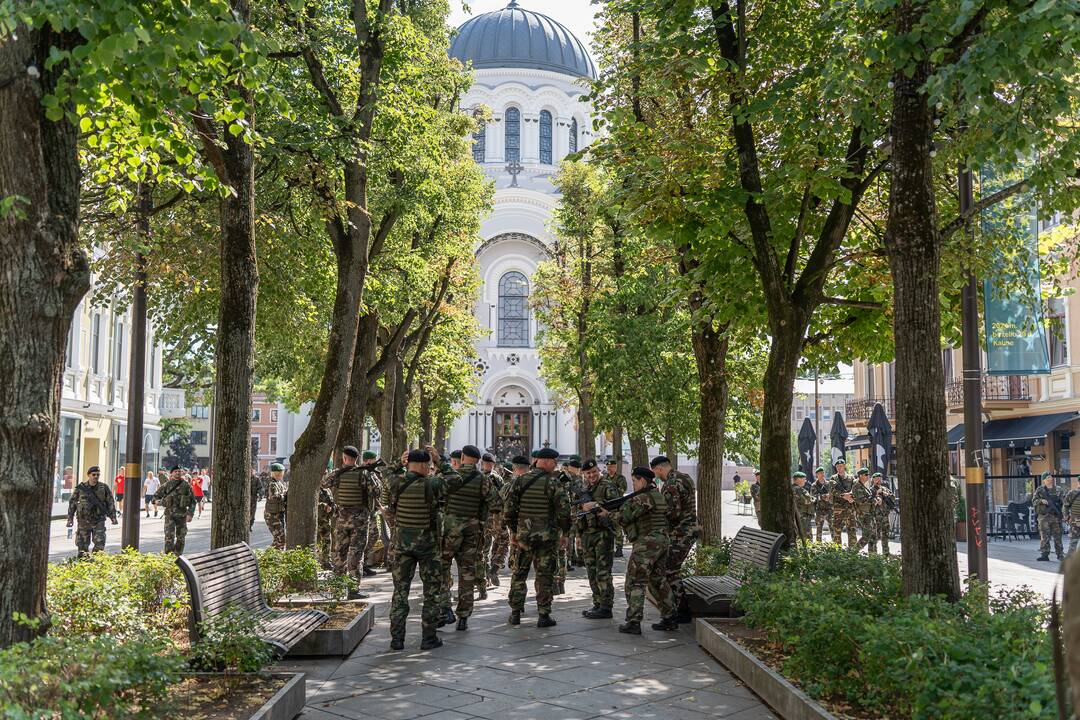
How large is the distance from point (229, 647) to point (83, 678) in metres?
2.11

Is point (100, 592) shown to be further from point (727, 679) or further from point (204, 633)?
point (727, 679)

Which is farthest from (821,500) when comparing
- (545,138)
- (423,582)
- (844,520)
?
(545,138)

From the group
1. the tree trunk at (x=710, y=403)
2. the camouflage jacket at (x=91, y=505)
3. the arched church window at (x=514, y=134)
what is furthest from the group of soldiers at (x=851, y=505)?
the arched church window at (x=514, y=134)

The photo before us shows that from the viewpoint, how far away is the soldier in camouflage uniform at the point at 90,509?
59.7 feet

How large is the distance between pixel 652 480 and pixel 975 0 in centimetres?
608

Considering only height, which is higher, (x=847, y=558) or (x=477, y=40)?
(x=477, y=40)

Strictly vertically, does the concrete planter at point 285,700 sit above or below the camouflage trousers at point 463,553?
below

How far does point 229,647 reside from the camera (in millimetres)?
6871

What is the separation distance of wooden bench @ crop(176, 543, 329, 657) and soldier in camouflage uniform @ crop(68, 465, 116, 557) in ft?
34.9

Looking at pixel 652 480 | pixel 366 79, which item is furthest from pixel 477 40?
pixel 652 480

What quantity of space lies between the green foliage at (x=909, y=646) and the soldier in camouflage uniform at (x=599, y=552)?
3443mm

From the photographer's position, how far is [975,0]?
21.8 feet

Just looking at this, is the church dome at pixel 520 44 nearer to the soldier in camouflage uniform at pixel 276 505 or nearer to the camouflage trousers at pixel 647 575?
the soldier in camouflage uniform at pixel 276 505

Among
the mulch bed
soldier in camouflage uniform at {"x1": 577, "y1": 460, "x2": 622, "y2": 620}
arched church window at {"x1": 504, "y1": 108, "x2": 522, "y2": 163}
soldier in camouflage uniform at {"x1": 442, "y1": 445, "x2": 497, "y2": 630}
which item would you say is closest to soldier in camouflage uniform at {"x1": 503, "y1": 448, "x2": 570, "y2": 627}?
soldier in camouflage uniform at {"x1": 577, "y1": 460, "x2": 622, "y2": 620}
